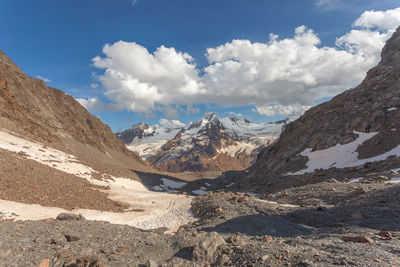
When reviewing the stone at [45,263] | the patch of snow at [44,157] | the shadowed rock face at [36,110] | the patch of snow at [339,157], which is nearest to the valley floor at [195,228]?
the stone at [45,263]

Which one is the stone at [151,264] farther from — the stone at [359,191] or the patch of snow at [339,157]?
the patch of snow at [339,157]

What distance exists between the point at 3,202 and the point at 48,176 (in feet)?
26.2

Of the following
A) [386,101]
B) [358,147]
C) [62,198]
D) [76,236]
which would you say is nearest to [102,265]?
[76,236]

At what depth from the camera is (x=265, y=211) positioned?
15.4 meters

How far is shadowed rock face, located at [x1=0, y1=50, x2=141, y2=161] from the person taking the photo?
41938mm

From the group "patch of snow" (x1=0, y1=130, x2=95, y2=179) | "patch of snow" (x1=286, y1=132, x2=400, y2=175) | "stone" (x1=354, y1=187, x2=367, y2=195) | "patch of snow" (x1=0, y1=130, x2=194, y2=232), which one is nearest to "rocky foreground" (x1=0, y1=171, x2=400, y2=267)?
"stone" (x1=354, y1=187, x2=367, y2=195)

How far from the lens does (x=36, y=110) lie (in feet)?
198

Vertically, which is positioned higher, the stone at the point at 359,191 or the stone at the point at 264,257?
the stone at the point at 359,191

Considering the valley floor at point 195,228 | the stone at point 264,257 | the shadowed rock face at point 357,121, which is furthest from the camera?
the shadowed rock face at point 357,121

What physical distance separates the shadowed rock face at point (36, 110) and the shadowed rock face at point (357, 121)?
46.4 meters

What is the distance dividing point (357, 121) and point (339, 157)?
27.8 ft

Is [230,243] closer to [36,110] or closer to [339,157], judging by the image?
[339,157]

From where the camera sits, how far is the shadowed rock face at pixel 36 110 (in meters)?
41.9

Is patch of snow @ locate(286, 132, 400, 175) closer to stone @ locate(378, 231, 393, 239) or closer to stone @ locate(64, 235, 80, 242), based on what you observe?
stone @ locate(378, 231, 393, 239)
